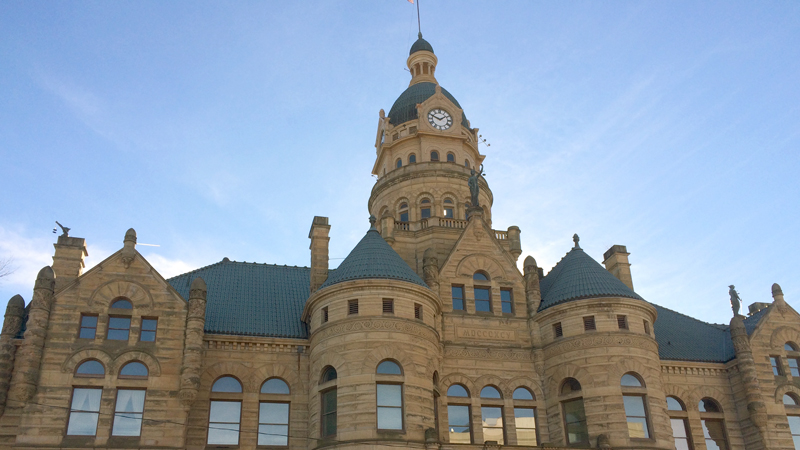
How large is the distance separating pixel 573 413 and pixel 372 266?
41.5ft

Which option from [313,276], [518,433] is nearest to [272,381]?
[313,276]

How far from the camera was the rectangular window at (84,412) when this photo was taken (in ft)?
106

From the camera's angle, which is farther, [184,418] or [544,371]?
[544,371]

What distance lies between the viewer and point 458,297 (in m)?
41.1

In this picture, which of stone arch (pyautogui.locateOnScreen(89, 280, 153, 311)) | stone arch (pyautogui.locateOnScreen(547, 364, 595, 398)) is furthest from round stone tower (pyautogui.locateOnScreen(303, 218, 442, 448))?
stone arch (pyautogui.locateOnScreen(89, 280, 153, 311))

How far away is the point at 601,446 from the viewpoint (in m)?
35.0

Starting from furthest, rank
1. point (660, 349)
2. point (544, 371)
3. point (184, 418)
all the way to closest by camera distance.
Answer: point (660, 349), point (544, 371), point (184, 418)

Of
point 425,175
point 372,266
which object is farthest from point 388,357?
point 425,175

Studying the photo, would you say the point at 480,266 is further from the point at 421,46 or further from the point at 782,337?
the point at 421,46

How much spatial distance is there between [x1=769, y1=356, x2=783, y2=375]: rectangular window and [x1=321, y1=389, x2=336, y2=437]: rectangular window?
25121 mm

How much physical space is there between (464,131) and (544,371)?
20.7 metres

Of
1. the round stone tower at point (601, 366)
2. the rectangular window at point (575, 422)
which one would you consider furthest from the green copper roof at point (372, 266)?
the rectangular window at point (575, 422)

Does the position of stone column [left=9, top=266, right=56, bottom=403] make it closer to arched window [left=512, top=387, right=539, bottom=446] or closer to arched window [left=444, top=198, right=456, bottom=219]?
arched window [left=512, top=387, right=539, bottom=446]

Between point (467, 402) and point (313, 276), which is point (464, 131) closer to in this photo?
point (313, 276)
